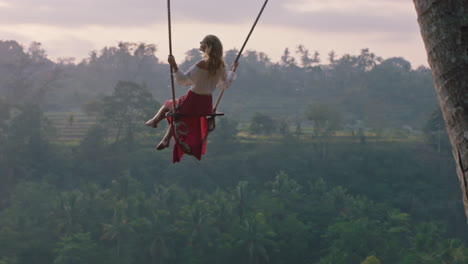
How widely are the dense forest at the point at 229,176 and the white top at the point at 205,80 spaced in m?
26.6

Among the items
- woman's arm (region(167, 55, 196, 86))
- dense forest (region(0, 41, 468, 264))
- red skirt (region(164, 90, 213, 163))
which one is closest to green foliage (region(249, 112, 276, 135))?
dense forest (region(0, 41, 468, 264))

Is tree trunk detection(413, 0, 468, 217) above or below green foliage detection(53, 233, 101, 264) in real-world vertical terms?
above

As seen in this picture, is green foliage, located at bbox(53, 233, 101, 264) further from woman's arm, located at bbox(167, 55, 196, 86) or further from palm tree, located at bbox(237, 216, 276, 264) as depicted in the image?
woman's arm, located at bbox(167, 55, 196, 86)

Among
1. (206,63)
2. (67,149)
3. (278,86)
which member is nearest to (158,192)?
(67,149)

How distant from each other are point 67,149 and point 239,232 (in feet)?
47.5

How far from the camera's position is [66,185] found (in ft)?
137

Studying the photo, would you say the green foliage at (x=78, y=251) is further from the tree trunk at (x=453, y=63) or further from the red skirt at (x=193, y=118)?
the tree trunk at (x=453, y=63)

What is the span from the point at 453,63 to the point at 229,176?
A: 43350 mm

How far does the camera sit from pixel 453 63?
201 centimetres

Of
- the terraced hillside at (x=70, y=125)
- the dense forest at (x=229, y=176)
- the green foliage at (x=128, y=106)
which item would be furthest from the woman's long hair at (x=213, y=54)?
the terraced hillside at (x=70, y=125)

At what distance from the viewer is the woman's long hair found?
138 inches

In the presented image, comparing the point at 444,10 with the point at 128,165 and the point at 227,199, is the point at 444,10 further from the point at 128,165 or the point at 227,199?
the point at 128,165

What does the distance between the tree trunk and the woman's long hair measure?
1597mm

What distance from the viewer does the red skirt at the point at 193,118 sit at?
147 inches
